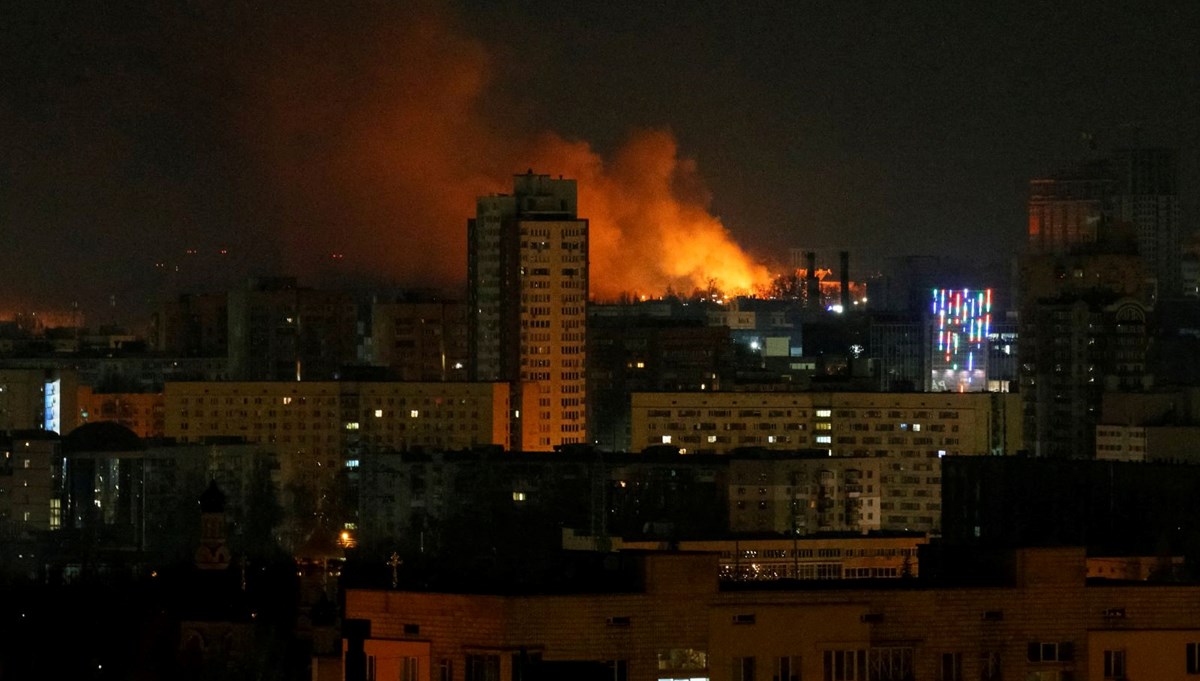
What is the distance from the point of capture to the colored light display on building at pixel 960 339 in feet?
198

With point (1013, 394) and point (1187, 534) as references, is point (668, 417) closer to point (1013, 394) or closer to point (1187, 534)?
point (1013, 394)

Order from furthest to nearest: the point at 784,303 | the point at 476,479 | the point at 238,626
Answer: the point at 784,303
the point at 476,479
the point at 238,626

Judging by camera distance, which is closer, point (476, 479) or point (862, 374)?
point (476, 479)

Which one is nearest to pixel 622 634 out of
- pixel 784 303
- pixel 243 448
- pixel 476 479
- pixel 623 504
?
pixel 623 504

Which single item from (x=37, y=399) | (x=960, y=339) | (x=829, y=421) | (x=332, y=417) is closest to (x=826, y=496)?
(x=829, y=421)

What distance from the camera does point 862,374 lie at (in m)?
57.3

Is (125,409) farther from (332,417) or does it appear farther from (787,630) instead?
(787,630)

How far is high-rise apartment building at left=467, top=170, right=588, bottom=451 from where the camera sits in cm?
4816

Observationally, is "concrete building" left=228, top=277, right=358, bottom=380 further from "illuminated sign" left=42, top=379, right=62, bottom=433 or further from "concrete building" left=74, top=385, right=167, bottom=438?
"illuminated sign" left=42, top=379, right=62, bottom=433

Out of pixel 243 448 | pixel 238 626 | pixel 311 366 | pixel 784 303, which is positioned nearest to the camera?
pixel 238 626

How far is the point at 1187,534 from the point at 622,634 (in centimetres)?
1833

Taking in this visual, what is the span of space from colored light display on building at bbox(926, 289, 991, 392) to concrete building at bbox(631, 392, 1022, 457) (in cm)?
928

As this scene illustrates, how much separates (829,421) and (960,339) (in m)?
16.3

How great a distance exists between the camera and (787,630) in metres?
13.7
